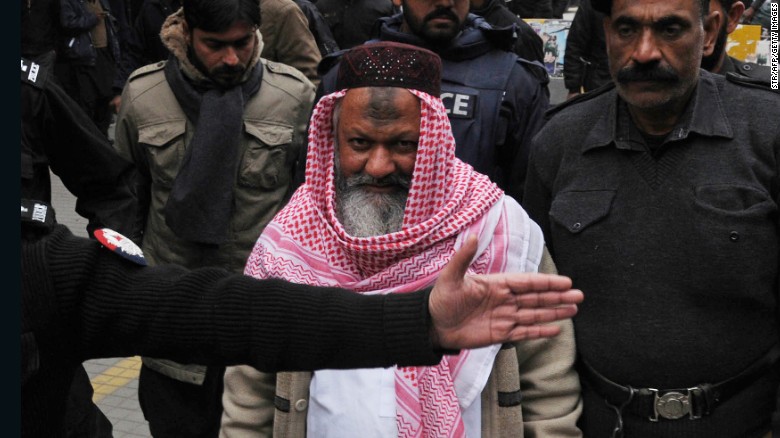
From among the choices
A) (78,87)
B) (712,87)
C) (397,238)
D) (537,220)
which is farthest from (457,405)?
(78,87)

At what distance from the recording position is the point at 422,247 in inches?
103

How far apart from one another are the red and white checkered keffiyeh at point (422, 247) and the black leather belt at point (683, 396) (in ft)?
1.40

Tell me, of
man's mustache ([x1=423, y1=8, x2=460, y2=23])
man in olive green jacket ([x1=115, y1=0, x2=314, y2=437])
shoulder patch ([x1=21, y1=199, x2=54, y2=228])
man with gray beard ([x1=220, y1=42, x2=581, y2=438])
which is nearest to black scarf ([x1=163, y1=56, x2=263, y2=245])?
man in olive green jacket ([x1=115, y1=0, x2=314, y2=437])

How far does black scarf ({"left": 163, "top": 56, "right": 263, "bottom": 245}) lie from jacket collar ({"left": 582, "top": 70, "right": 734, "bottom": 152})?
1.69 meters

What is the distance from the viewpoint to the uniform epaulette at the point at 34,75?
3357 millimetres

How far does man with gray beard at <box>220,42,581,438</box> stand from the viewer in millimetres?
2486

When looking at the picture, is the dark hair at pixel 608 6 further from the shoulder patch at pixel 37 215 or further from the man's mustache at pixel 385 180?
the shoulder patch at pixel 37 215

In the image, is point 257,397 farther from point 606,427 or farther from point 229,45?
point 229,45

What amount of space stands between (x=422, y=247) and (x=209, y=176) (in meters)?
1.54

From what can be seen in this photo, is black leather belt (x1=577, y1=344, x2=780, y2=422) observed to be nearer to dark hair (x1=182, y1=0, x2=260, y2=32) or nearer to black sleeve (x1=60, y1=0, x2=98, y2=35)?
dark hair (x1=182, y1=0, x2=260, y2=32)

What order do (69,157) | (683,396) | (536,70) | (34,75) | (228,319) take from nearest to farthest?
(228,319)
(683,396)
(34,75)
(69,157)
(536,70)

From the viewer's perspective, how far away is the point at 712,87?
266cm

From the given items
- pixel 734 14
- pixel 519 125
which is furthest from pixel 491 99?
pixel 734 14

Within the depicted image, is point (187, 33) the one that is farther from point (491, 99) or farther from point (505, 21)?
point (505, 21)
